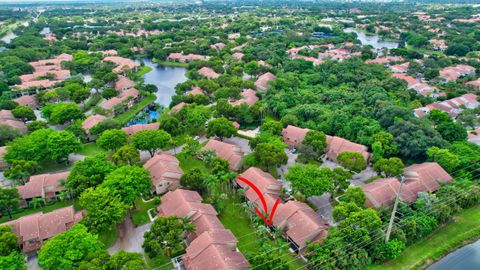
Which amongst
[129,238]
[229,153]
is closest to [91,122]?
[229,153]

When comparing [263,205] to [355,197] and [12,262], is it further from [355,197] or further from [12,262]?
[12,262]

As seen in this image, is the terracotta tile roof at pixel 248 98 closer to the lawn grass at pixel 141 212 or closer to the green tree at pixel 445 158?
the lawn grass at pixel 141 212

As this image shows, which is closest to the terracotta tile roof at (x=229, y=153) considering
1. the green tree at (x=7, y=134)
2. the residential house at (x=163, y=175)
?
the residential house at (x=163, y=175)

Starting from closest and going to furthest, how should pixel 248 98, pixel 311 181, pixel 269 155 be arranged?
pixel 311 181, pixel 269 155, pixel 248 98

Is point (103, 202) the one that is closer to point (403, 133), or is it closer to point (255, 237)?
point (255, 237)

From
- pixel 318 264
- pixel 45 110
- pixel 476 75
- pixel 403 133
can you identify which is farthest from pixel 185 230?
pixel 476 75

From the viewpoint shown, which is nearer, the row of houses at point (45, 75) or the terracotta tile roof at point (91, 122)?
the terracotta tile roof at point (91, 122)

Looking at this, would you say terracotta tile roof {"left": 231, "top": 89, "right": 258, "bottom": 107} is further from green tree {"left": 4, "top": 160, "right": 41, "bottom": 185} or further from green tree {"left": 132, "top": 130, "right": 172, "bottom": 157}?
green tree {"left": 4, "top": 160, "right": 41, "bottom": 185}

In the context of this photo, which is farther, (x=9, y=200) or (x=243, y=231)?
(x=9, y=200)
